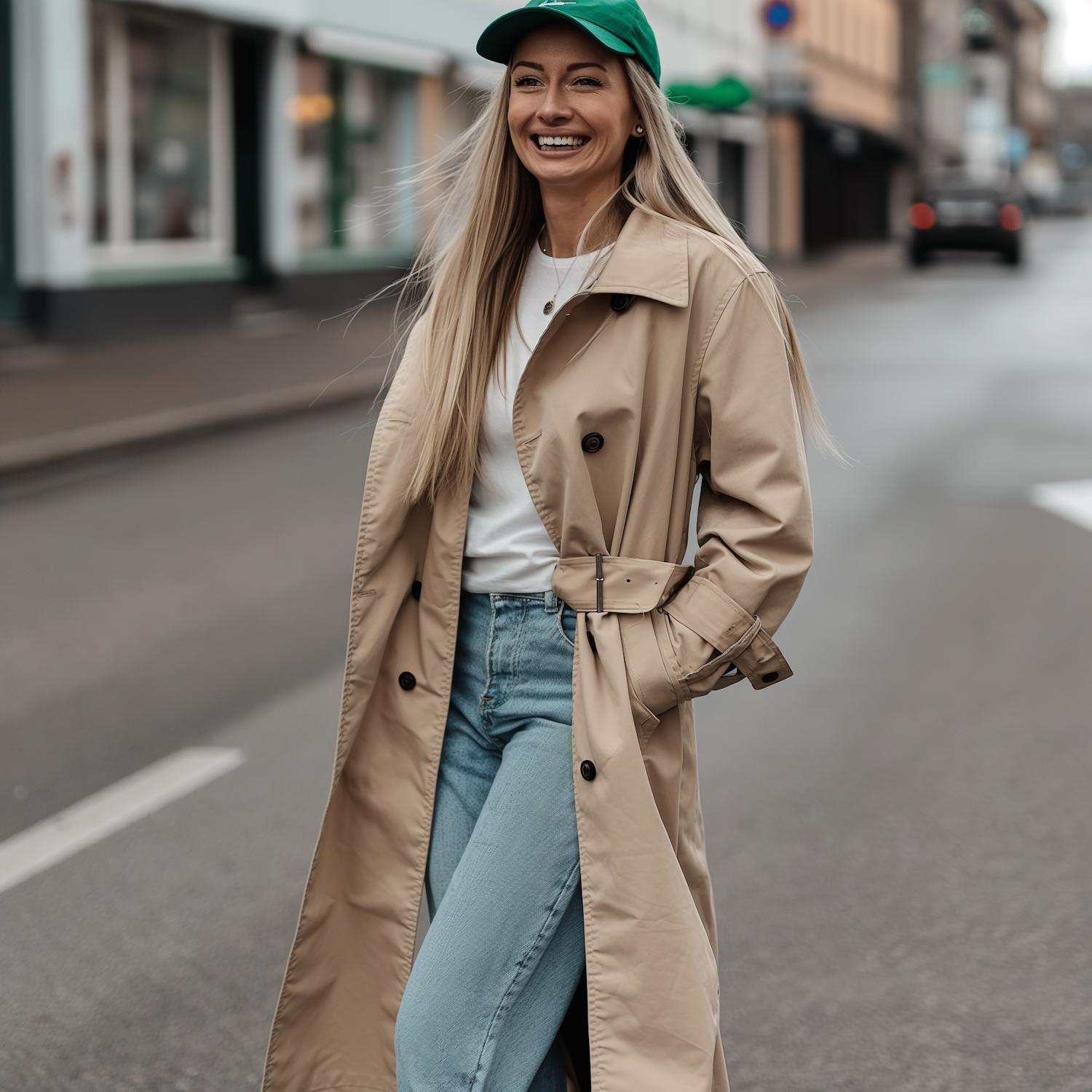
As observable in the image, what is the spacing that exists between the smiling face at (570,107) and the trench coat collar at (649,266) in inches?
4.4

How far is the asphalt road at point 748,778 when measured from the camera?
3396 mm

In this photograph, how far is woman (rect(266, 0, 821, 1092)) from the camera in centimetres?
220

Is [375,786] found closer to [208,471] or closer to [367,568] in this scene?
[367,568]

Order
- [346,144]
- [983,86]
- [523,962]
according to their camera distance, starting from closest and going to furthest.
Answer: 1. [523,962]
2. [346,144]
3. [983,86]

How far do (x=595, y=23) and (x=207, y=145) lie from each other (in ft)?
56.5

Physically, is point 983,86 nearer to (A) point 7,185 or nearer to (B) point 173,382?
(A) point 7,185

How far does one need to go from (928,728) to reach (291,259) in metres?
15.9

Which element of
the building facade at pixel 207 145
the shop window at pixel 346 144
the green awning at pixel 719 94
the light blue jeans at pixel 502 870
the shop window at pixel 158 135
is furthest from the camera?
the shop window at pixel 346 144

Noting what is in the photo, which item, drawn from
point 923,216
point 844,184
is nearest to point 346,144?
point 923,216

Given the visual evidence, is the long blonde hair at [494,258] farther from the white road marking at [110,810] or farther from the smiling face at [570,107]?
the white road marking at [110,810]

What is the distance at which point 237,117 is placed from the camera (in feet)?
65.3

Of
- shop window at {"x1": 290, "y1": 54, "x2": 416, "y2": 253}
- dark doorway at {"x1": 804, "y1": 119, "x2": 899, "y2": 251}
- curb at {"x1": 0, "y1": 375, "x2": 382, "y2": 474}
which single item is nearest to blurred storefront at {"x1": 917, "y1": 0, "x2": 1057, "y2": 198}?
dark doorway at {"x1": 804, "y1": 119, "x2": 899, "y2": 251}

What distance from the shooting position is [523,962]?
220 cm

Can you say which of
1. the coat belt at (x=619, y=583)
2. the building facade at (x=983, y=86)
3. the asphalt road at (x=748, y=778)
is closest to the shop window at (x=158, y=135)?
the asphalt road at (x=748, y=778)
